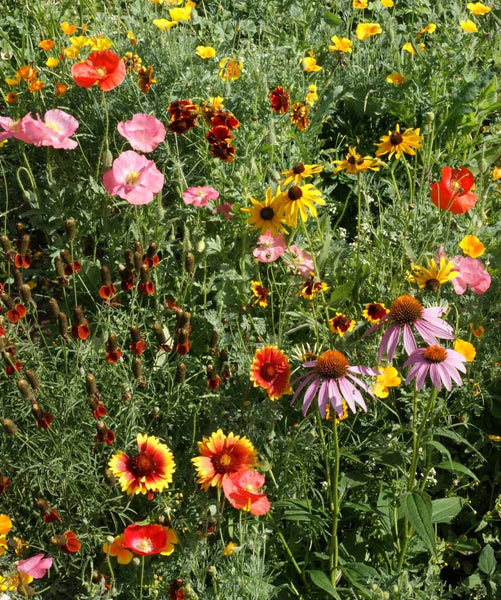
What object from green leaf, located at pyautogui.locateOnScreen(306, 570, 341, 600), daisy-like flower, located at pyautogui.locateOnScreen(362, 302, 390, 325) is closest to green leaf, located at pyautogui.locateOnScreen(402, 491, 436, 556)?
green leaf, located at pyautogui.locateOnScreen(306, 570, 341, 600)

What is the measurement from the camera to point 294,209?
193 centimetres

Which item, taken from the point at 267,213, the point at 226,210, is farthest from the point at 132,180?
the point at 267,213

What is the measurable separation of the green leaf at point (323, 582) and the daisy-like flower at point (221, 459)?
323mm

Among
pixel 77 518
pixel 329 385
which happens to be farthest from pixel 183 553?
pixel 329 385

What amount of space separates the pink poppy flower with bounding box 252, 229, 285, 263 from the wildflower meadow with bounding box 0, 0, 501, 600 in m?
0.02

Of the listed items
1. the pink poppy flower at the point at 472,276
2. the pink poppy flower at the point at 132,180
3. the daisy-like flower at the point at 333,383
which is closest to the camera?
the daisy-like flower at the point at 333,383

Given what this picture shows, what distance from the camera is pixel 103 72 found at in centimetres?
238

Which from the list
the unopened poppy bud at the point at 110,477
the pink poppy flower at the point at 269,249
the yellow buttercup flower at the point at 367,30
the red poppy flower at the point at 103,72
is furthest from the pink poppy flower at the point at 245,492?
the yellow buttercup flower at the point at 367,30

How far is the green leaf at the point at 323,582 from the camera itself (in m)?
1.70

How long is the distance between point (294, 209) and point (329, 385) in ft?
1.98

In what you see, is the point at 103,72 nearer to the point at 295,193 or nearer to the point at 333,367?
the point at 295,193

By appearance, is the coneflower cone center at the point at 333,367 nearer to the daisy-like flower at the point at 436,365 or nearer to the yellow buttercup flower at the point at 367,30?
the daisy-like flower at the point at 436,365

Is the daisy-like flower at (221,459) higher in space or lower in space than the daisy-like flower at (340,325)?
higher

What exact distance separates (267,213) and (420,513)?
2.90 ft
